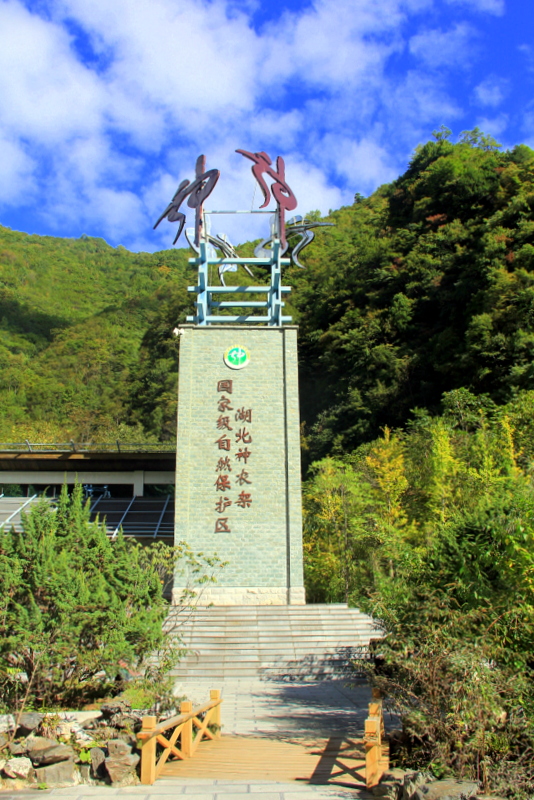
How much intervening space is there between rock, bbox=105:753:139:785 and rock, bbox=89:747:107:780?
10 centimetres

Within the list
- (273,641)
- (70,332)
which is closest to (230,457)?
(273,641)

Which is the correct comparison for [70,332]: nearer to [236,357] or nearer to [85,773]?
[236,357]

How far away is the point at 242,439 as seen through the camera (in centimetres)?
1502

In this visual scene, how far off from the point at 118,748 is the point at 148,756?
31 cm

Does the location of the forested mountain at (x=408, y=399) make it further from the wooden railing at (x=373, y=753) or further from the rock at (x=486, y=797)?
the wooden railing at (x=373, y=753)

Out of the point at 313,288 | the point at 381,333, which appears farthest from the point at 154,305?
the point at 381,333

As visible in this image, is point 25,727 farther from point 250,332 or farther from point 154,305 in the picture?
point 154,305

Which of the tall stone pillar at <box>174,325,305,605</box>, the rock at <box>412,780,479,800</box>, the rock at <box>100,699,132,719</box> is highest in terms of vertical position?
the tall stone pillar at <box>174,325,305,605</box>

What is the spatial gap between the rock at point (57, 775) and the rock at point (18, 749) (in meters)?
0.32

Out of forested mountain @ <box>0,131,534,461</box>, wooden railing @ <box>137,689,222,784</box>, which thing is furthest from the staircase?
forested mountain @ <box>0,131,534,461</box>

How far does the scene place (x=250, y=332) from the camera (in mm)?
15641

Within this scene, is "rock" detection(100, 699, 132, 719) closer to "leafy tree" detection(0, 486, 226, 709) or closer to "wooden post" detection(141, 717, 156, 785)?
"leafy tree" detection(0, 486, 226, 709)

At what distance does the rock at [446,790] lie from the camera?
443 cm

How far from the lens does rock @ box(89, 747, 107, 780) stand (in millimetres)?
5652
